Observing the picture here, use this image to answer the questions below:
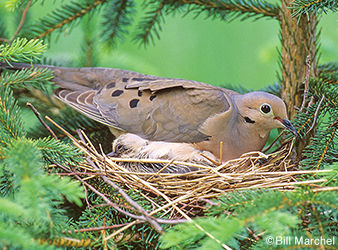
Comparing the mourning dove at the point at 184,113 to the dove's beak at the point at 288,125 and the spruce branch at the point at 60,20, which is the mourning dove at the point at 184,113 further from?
the spruce branch at the point at 60,20

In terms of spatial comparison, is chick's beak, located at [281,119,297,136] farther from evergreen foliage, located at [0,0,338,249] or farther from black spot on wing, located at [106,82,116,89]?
black spot on wing, located at [106,82,116,89]

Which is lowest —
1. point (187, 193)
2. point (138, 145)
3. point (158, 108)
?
A: point (187, 193)

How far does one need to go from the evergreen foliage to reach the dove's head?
0.16m

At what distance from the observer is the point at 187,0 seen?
238 cm

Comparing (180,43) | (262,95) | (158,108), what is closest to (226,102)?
(262,95)

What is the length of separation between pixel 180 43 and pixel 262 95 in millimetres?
A: 2704

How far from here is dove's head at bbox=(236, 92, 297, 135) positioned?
7.22ft

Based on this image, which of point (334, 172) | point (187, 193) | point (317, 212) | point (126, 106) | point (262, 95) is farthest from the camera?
point (126, 106)

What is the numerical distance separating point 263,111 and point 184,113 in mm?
559

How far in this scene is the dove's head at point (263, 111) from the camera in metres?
2.20

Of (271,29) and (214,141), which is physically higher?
(271,29)

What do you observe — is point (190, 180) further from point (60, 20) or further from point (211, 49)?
point (211, 49)

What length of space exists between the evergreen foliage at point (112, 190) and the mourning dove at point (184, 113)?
0.70ft

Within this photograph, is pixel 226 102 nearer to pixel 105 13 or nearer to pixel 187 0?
pixel 187 0
